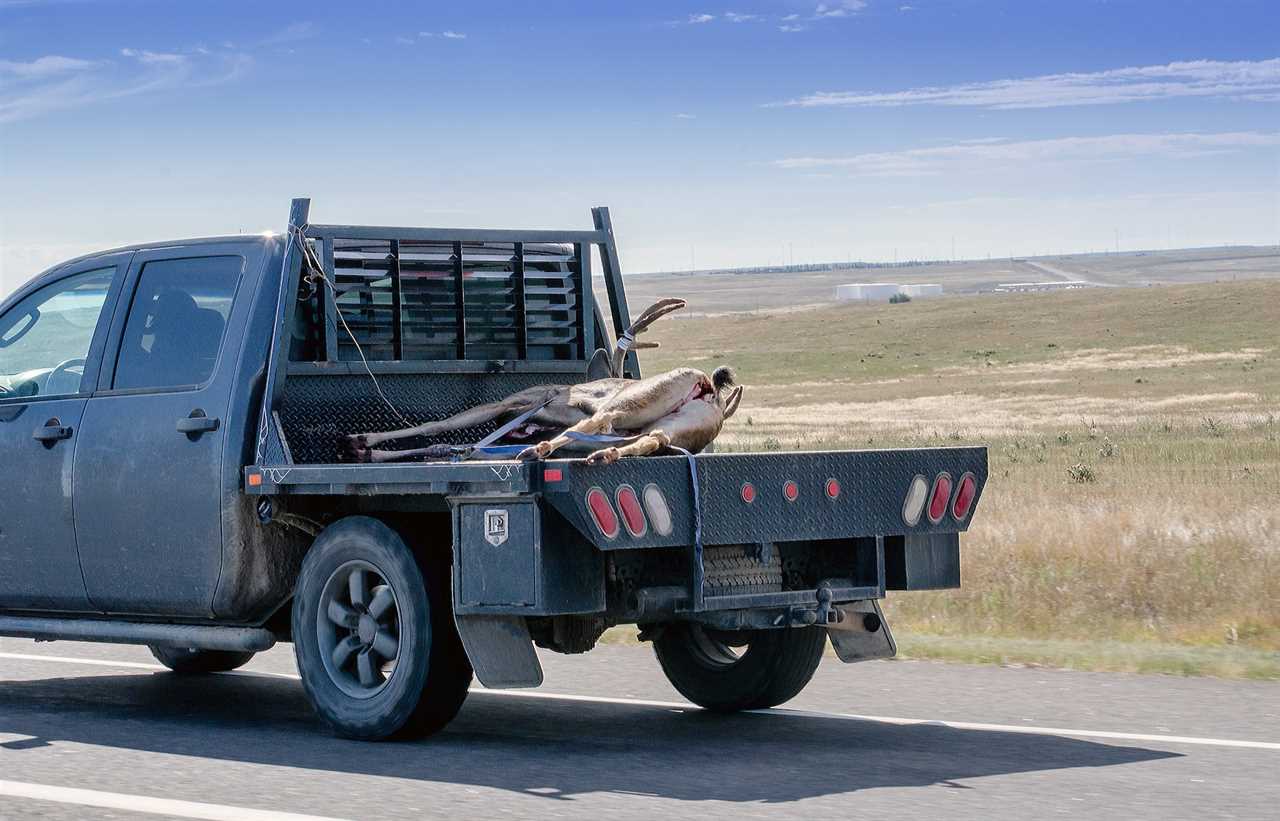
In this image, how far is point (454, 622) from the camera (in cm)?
710

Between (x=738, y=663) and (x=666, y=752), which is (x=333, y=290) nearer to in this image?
(x=738, y=663)

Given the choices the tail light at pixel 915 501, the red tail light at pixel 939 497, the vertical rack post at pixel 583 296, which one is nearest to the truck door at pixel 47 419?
the vertical rack post at pixel 583 296

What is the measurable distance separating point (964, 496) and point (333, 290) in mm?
2916

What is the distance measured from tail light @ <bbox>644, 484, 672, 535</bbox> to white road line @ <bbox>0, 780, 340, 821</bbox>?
1.70 meters

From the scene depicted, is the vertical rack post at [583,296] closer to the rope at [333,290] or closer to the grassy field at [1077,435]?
the rope at [333,290]

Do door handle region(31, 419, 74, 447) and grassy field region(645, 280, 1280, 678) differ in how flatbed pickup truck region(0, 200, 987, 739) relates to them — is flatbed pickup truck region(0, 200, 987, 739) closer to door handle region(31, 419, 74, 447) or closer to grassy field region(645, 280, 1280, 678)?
door handle region(31, 419, 74, 447)

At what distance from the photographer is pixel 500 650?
22.7ft

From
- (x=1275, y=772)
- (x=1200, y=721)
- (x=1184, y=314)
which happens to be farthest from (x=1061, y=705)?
(x=1184, y=314)

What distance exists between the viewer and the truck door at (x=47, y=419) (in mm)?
8359

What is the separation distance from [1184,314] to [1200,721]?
95.1 metres

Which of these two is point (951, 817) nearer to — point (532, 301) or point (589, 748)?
point (589, 748)

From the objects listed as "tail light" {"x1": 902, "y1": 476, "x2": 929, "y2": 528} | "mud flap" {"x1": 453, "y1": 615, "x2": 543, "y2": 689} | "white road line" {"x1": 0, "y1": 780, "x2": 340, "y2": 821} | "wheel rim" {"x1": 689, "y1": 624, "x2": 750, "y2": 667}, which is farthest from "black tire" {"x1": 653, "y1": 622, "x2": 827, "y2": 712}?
"white road line" {"x1": 0, "y1": 780, "x2": 340, "y2": 821}

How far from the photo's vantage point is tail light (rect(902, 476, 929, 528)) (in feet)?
25.0

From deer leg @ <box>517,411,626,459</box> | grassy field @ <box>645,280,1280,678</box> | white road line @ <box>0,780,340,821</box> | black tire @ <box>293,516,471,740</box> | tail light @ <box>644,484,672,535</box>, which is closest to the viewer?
white road line @ <box>0,780,340,821</box>
